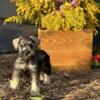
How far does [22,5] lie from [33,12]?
0.73 feet

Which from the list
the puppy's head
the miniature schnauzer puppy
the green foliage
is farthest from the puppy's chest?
the green foliage

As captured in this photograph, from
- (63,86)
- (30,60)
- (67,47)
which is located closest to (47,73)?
(63,86)

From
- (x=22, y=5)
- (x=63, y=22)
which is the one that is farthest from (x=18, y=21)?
(x=63, y=22)

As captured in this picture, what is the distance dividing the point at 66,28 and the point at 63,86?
1.15m

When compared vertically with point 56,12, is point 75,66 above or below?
below

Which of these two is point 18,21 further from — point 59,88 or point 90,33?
point 59,88

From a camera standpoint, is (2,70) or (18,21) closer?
(2,70)

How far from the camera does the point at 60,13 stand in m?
7.98

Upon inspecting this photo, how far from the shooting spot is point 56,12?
7.99m

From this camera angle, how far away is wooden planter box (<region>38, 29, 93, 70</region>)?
791 cm

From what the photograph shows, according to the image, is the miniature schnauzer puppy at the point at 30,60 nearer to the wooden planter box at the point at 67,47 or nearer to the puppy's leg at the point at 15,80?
the puppy's leg at the point at 15,80

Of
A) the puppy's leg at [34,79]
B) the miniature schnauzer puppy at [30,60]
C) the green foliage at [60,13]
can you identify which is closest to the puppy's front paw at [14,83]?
the miniature schnauzer puppy at [30,60]

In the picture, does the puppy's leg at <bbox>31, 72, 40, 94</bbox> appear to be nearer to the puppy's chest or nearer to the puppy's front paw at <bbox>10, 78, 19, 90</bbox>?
the puppy's chest

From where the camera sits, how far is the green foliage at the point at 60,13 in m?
7.90
